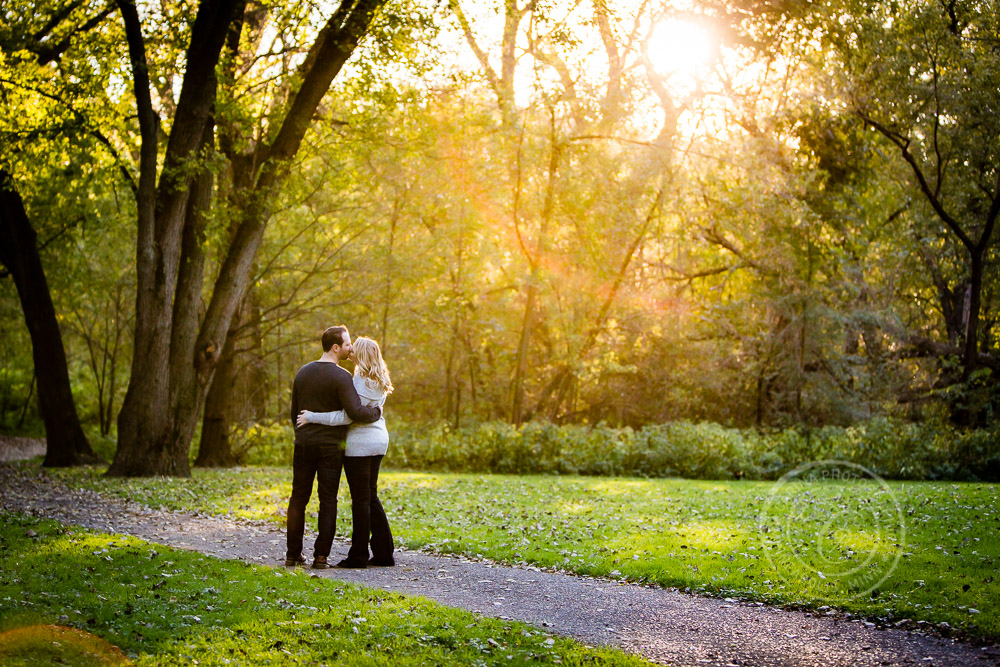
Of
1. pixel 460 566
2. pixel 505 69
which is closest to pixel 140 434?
pixel 460 566

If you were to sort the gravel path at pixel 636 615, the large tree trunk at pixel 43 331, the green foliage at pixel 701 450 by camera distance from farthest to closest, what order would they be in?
the large tree trunk at pixel 43 331
the green foliage at pixel 701 450
the gravel path at pixel 636 615

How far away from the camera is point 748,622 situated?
6980 mm

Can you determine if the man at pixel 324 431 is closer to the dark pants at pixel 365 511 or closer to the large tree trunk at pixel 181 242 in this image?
the dark pants at pixel 365 511

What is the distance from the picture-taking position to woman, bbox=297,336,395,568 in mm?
8547

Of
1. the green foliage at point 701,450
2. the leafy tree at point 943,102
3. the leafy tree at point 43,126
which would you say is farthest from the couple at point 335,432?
the leafy tree at point 943,102

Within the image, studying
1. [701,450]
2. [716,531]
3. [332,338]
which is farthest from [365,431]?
[701,450]

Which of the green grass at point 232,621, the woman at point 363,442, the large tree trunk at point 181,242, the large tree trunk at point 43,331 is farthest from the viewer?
the large tree trunk at point 43,331

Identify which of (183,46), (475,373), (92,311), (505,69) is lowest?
(475,373)

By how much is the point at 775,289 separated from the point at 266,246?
1413 cm

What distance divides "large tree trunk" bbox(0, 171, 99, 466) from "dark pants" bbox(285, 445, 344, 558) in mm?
13930

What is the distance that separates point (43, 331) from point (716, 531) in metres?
16.4

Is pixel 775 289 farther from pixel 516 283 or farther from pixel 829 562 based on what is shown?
pixel 829 562

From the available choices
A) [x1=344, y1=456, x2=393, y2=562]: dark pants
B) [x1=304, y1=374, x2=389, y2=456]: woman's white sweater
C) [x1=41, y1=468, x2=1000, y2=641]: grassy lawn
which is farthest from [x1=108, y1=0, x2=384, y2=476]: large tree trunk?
[x1=344, y1=456, x2=393, y2=562]: dark pants

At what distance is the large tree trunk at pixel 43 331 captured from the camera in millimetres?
19797
